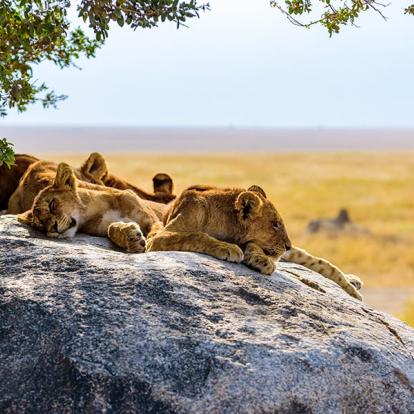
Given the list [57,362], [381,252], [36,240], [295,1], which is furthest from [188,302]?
[381,252]

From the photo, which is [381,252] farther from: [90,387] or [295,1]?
[90,387]

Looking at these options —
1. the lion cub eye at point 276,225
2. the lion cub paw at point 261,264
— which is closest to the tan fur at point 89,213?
the lion cub paw at point 261,264

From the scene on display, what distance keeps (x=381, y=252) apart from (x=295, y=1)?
30167 millimetres

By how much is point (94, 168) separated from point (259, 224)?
3632 mm

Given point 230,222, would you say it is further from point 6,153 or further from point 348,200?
point 348,200

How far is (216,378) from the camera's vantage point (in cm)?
645

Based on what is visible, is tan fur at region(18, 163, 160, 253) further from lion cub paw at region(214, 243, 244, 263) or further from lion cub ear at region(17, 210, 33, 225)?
lion cub paw at region(214, 243, 244, 263)

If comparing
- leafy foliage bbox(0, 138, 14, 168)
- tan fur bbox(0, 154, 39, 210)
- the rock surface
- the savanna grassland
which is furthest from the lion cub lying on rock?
the savanna grassland

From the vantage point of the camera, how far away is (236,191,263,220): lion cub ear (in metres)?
8.89

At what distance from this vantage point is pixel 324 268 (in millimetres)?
10359

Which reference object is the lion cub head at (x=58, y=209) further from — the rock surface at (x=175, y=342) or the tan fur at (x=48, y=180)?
the tan fur at (x=48, y=180)

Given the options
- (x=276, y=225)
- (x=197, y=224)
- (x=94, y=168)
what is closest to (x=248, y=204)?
(x=276, y=225)

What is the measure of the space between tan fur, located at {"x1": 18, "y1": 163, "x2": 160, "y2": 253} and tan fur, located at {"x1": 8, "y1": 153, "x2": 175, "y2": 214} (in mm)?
984

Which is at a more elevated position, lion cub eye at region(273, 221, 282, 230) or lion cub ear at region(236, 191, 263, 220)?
lion cub ear at region(236, 191, 263, 220)
